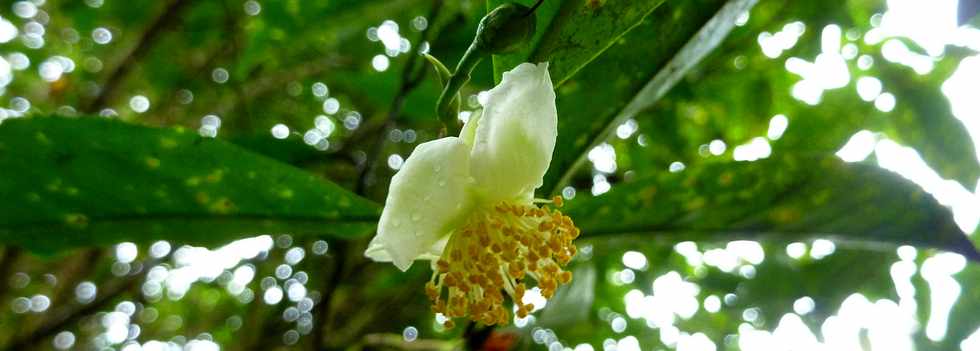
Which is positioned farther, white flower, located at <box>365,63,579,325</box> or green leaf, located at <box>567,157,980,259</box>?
green leaf, located at <box>567,157,980,259</box>

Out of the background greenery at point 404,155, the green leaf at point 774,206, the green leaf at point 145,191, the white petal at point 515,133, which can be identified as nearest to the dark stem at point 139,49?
the background greenery at point 404,155

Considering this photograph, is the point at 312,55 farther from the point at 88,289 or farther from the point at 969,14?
the point at 969,14

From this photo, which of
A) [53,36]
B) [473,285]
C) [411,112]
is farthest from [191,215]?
[53,36]

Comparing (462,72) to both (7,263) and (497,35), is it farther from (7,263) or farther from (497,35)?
(7,263)

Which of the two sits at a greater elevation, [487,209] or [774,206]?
[774,206]

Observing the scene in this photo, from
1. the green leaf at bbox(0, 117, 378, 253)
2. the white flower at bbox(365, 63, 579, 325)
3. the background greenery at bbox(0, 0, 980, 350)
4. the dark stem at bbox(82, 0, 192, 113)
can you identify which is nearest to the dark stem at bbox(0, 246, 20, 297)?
the background greenery at bbox(0, 0, 980, 350)

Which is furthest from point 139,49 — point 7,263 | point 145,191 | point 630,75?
point 630,75

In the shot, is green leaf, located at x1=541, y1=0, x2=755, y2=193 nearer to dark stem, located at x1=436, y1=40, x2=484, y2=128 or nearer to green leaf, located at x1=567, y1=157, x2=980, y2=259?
green leaf, located at x1=567, y1=157, x2=980, y2=259

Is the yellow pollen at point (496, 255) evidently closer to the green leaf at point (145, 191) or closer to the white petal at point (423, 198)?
the white petal at point (423, 198)
